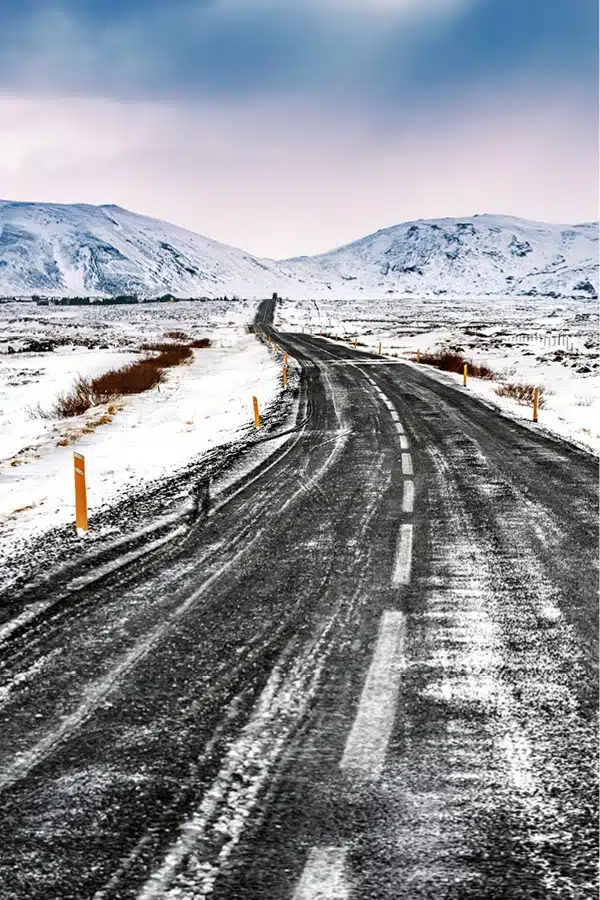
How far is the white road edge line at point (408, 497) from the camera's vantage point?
338 inches

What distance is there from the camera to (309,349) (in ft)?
142

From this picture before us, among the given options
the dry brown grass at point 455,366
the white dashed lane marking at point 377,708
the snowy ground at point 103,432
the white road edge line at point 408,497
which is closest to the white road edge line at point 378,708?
the white dashed lane marking at point 377,708

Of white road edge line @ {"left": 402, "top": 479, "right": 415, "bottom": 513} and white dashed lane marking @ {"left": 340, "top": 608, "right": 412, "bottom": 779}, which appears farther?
white road edge line @ {"left": 402, "top": 479, "right": 415, "bottom": 513}

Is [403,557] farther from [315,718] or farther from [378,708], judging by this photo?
[315,718]

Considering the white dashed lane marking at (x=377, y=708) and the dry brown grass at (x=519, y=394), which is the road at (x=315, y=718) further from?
the dry brown grass at (x=519, y=394)

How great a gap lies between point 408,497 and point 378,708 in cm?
525

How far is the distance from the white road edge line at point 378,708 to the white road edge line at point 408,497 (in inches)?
134

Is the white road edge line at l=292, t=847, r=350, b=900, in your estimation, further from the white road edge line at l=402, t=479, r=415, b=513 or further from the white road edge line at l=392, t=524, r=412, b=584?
the white road edge line at l=402, t=479, r=415, b=513

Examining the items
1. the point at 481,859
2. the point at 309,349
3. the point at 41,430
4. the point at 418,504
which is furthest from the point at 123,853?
the point at 309,349

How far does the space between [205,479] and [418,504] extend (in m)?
3.58

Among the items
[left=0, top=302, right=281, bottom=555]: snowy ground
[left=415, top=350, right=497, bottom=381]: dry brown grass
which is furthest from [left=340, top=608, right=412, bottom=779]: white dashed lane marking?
[left=415, top=350, right=497, bottom=381]: dry brown grass

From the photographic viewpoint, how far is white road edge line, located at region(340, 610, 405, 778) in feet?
11.6

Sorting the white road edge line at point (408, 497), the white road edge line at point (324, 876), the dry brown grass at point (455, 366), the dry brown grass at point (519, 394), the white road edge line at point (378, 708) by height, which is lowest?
the white road edge line at point (324, 876)

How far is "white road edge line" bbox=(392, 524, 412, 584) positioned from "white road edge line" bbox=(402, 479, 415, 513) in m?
0.75
